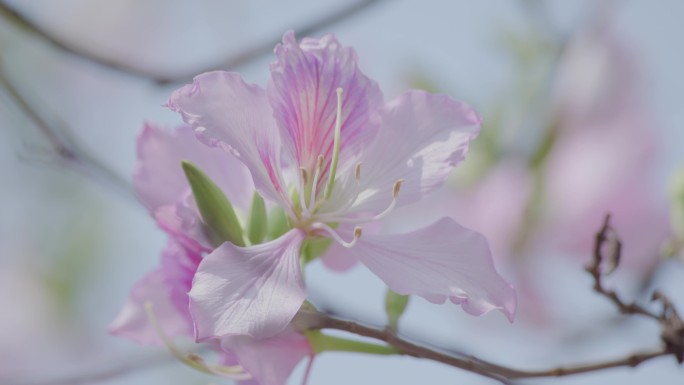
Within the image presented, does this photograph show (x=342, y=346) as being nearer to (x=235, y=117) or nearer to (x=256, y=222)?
(x=256, y=222)

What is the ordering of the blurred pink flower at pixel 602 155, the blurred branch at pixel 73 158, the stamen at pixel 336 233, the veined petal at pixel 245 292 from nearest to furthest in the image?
1. the veined petal at pixel 245 292
2. the stamen at pixel 336 233
3. the blurred branch at pixel 73 158
4. the blurred pink flower at pixel 602 155

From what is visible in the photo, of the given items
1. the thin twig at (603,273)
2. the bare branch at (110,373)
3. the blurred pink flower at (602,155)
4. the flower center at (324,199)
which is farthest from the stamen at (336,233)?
the blurred pink flower at (602,155)

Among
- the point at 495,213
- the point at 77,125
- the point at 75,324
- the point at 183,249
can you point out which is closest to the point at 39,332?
the point at 75,324

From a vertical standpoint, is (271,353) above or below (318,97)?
below

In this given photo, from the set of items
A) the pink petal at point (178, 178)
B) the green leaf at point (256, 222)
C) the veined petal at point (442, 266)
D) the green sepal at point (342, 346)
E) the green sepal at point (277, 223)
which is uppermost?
the pink petal at point (178, 178)

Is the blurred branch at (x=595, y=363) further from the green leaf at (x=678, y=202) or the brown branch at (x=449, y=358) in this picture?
the green leaf at (x=678, y=202)

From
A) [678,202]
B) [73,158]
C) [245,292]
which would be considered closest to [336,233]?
[245,292]
